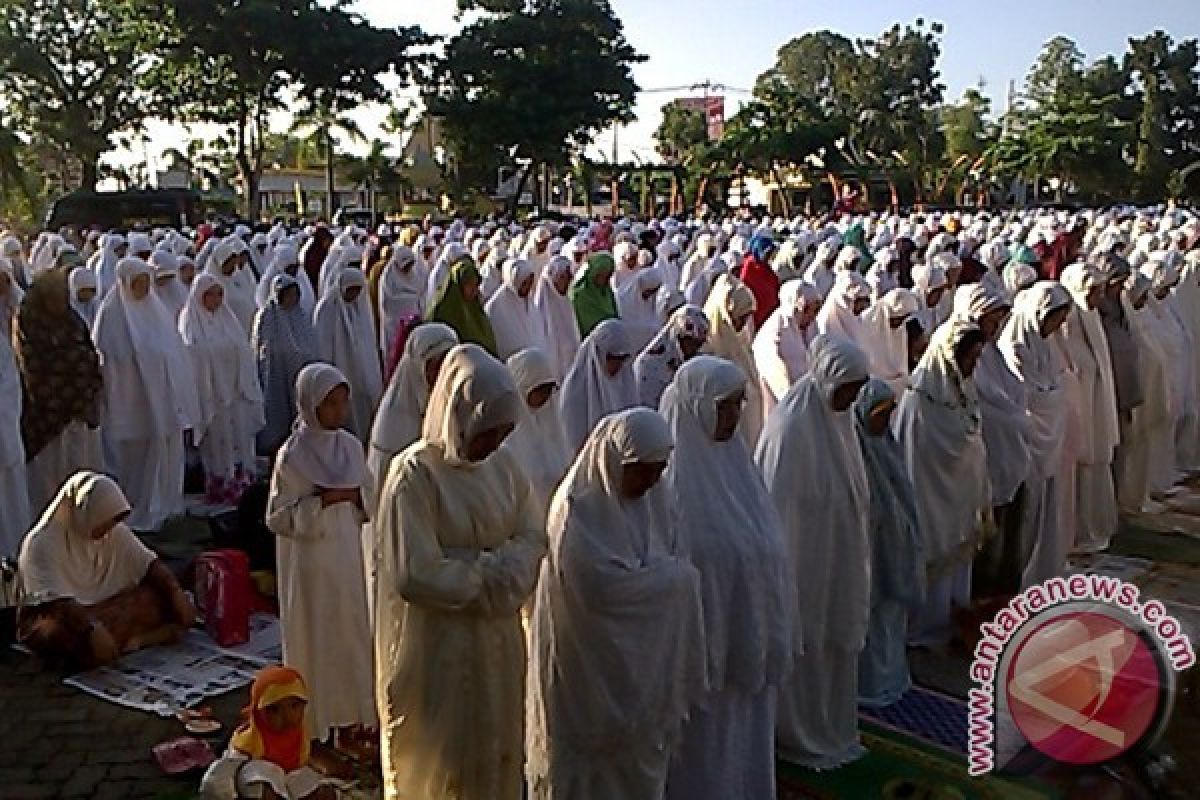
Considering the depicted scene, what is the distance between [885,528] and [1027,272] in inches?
200

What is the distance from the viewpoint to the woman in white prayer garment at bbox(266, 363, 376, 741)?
4289mm

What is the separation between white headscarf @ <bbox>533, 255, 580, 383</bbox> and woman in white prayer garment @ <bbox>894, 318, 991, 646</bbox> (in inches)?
136

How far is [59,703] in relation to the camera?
501 cm

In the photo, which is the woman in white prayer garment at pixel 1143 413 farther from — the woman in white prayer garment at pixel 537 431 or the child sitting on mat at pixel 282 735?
the child sitting on mat at pixel 282 735

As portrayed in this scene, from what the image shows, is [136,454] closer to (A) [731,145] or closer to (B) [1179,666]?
(B) [1179,666]

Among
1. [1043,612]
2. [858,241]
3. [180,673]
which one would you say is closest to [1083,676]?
[1043,612]

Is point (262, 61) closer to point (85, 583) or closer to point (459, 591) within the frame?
point (85, 583)

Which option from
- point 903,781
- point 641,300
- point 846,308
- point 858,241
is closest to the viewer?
point 903,781

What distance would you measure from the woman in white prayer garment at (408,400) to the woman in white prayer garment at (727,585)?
5.19 ft

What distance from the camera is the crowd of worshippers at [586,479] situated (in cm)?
325

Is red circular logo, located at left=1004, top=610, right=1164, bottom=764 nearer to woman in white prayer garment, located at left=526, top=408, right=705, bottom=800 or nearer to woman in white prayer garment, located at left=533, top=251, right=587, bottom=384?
woman in white prayer garment, located at left=526, top=408, right=705, bottom=800

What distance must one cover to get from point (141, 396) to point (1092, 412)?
537cm

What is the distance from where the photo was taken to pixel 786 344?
7.14 metres

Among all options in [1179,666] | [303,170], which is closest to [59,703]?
[1179,666]
